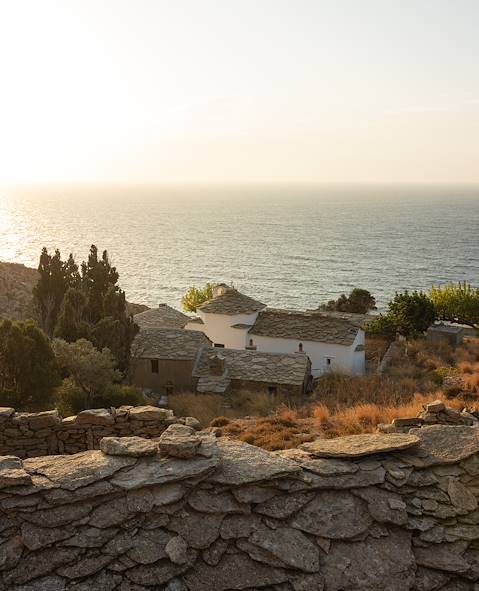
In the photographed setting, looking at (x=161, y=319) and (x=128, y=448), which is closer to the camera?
(x=128, y=448)

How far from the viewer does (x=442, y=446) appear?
9.55m

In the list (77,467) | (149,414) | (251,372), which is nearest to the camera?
(77,467)

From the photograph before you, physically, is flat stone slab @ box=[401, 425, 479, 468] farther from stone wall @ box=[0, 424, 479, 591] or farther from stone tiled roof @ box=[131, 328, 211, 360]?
stone tiled roof @ box=[131, 328, 211, 360]

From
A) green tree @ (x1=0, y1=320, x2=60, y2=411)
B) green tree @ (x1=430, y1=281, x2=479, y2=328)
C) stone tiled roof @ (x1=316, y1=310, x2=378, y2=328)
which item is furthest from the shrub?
green tree @ (x1=430, y1=281, x2=479, y2=328)

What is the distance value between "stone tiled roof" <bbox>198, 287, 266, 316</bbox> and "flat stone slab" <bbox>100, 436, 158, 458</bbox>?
23.9 m

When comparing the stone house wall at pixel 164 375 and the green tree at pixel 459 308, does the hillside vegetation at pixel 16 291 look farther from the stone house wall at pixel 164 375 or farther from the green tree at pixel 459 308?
the green tree at pixel 459 308

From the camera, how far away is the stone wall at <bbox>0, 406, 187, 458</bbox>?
1316cm

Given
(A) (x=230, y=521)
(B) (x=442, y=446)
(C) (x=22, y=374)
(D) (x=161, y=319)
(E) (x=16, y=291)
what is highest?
(B) (x=442, y=446)

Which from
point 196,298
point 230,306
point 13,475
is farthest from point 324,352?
point 196,298

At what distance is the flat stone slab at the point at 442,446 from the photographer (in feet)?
30.0

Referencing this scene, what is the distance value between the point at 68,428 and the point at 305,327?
67.6 feet

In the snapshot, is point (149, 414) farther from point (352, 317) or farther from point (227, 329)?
point (352, 317)

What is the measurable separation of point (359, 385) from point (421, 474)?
55.7 feet

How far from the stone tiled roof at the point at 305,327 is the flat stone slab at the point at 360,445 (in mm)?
21601
